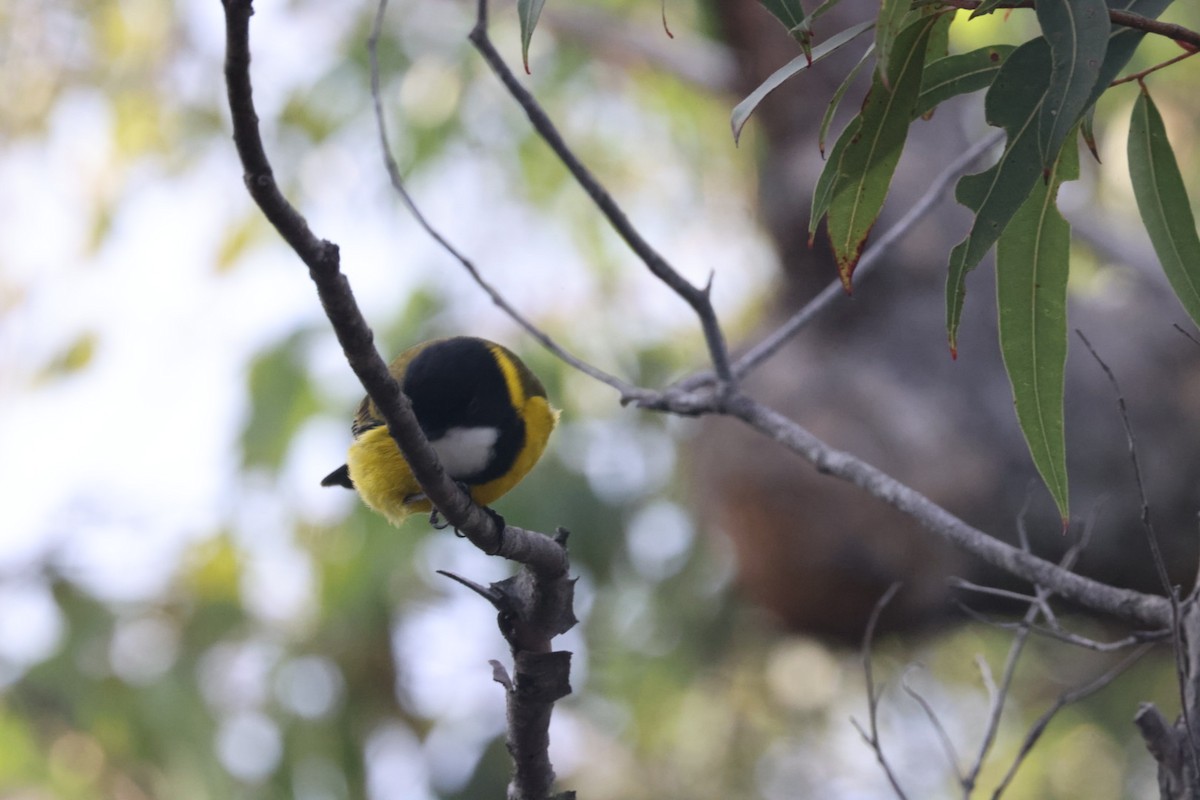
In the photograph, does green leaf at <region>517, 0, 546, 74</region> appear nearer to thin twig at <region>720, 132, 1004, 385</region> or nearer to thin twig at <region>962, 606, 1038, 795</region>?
thin twig at <region>720, 132, 1004, 385</region>

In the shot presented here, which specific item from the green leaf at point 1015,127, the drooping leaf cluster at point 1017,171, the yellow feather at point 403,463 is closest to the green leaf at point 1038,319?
the drooping leaf cluster at point 1017,171

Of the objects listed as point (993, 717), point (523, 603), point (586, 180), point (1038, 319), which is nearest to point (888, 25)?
point (1038, 319)

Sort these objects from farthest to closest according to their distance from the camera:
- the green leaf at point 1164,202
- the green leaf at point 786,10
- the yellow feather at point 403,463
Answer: the yellow feather at point 403,463 < the green leaf at point 1164,202 < the green leaf at point 786,10

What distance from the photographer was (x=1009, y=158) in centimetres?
161

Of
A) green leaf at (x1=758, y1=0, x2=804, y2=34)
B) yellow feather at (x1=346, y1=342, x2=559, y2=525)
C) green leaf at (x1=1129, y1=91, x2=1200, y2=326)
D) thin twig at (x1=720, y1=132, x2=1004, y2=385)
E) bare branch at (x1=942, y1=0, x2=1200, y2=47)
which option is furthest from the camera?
yellow feather at (x1=346, y1=342, x2=559, y2=525)

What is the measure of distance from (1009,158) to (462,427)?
4.67ft

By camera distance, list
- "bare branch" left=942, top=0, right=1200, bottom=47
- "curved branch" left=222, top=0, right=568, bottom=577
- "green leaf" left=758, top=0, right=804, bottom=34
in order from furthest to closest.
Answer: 1. "green leaf" left=758, top=0, right=804, bottom=34
2. "bare branch" left=942, top=0, right=1200, bottom=47
3. "curved branch" left=222, top=0, right=568, bottom=577

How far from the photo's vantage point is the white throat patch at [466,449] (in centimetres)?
266

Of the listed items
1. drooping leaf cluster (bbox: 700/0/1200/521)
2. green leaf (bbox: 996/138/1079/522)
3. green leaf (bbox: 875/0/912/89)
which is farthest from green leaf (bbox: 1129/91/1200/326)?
green leaf (bbox: 875/0/912/89)

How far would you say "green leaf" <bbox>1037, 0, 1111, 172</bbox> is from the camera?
1.38 m

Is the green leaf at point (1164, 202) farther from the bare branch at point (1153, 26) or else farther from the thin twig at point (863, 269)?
the thin twig at point (863, 269)

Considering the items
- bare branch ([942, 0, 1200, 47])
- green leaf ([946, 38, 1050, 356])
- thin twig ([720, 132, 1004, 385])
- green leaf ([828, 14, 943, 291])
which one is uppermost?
thin twig ([720, 132, 1004, 385])

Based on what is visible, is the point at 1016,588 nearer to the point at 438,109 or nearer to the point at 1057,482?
the point at 1057,482

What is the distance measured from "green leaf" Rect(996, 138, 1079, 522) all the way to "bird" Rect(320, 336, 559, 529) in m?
1.15
